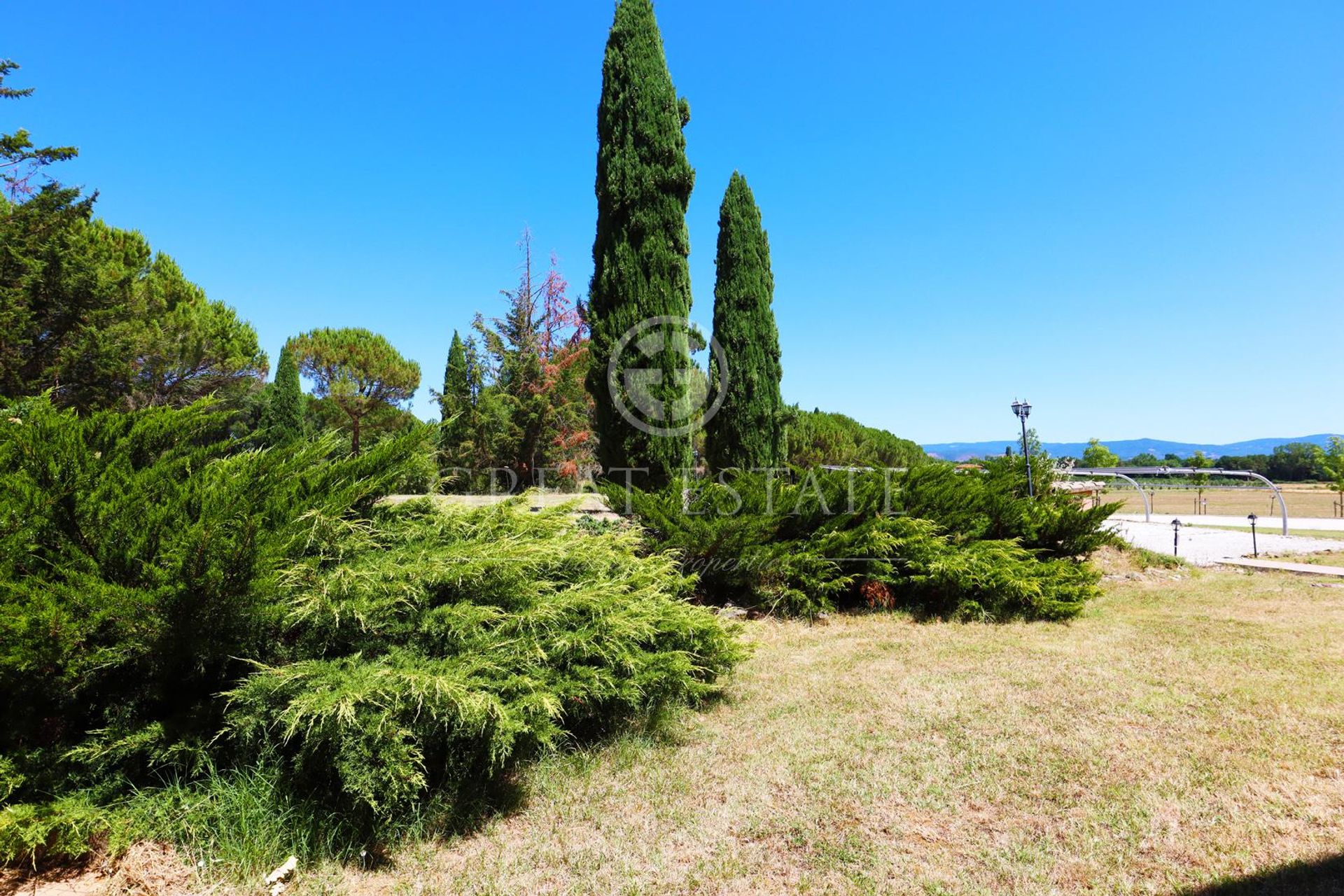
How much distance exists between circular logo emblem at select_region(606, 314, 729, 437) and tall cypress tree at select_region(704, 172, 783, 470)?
2471 millimetres

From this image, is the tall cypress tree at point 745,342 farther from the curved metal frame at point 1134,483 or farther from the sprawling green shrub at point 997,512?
the curved metal frame at point 1134,483

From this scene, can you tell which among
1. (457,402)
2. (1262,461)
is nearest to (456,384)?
(457,402)

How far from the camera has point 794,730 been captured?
3.42 metres

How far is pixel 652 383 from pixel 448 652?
15.4ft

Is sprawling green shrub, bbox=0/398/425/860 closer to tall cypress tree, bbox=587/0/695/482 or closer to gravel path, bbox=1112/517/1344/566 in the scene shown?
tall cypress tree, bbox=587/0/695/482

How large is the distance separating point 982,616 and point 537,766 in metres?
4.90

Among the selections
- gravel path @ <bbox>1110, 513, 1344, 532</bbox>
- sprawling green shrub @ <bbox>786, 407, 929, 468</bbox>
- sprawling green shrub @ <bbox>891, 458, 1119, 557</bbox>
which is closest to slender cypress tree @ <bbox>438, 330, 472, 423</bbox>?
sprawling green shrub @ <bbox>786, 407, 929, 468</bbox>

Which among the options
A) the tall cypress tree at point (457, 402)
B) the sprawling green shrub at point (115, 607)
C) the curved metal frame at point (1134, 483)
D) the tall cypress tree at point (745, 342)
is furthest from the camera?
the tall cypress tree at point (457, 402)

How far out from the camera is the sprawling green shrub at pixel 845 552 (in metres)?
5.95

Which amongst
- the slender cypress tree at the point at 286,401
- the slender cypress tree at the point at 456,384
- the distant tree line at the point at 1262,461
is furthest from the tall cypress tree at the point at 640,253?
the distant tree line at the point at 1262,461

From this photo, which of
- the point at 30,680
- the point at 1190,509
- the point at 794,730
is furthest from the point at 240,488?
the point at 1190,509

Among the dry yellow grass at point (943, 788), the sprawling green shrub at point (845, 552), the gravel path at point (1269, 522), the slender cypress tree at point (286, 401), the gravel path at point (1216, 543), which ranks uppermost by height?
the slender cypress tree at point (286, 401)

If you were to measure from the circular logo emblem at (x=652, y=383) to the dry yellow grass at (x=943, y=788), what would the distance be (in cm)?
304

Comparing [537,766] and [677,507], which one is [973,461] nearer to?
[677,507]
